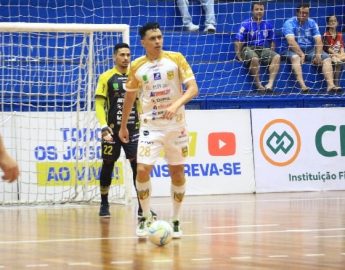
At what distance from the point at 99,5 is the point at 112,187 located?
519 centimetres

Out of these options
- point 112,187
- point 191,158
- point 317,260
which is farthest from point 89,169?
point 317,260

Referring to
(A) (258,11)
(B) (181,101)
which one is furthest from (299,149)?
(B) (181,101)

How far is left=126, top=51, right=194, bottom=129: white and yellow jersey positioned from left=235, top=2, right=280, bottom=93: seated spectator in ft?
30.4

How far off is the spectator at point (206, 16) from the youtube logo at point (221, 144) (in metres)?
3.15

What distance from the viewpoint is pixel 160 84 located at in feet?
31.4

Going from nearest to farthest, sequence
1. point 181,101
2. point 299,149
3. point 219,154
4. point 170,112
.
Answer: point 170,112 < point 181,101 < point 219,154 < point 299,149

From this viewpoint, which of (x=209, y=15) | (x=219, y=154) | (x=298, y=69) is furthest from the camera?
(x=209, y=15)

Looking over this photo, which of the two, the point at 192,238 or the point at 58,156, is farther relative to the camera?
the point at 58,156

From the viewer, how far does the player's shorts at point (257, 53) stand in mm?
18922

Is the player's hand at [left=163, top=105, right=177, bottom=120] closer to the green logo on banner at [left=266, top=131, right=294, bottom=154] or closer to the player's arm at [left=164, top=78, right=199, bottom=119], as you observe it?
the player's arm at [left=164, top=78, right=199, bottom=119]

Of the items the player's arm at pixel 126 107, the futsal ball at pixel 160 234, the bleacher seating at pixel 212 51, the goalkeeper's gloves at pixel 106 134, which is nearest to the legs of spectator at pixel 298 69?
the bleacher seating at pixel 212 51

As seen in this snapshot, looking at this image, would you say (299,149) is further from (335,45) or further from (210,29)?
(210,29)

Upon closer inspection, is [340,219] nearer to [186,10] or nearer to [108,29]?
[108,29]

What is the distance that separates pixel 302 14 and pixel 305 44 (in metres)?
0.61
